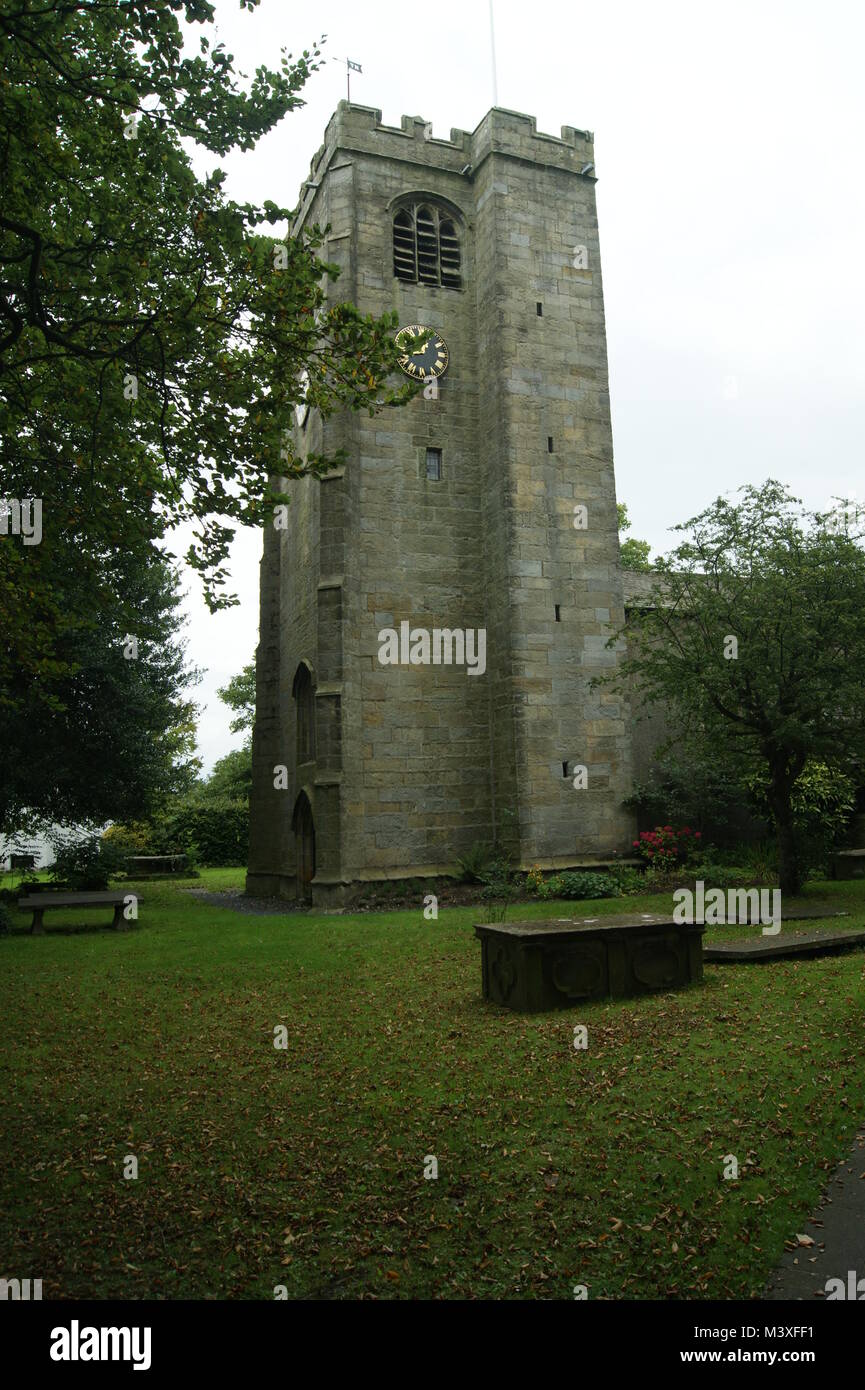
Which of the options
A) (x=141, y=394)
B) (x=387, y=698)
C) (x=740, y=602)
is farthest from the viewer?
(x=387, y=698)

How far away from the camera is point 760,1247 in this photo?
165 inches

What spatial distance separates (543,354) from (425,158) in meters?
5.71

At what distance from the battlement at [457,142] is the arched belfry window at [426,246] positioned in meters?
Answer: 1.24

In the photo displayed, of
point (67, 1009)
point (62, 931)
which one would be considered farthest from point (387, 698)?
point (67, 1009)

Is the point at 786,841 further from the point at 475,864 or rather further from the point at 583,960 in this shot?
the point at 583,960

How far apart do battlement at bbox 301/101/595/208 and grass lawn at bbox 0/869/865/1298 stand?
19.7 m

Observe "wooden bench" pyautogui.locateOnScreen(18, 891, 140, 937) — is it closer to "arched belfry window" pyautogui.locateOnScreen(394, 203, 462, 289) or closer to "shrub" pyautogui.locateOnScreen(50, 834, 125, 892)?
"shrub" pyautogui.locateOnScreen(50, 834, 125, 892)

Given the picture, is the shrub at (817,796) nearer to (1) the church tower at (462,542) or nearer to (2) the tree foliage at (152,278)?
(1) the church tower at (462,542)

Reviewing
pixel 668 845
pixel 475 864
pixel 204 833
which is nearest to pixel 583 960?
pixel 475 864

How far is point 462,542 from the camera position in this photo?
69.2ft

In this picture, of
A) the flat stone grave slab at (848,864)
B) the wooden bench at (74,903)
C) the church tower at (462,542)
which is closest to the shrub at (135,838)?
the church tower at (462,542)

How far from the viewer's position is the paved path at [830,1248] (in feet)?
12.8

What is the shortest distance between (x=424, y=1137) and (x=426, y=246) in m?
21.2
